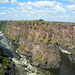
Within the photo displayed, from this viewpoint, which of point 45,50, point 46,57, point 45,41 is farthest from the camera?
point 45,41

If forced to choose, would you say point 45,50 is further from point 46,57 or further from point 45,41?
point 45,41

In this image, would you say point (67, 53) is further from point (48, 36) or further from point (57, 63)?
point (57, 63)

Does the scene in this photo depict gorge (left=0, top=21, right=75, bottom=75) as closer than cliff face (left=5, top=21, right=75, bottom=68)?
Yes

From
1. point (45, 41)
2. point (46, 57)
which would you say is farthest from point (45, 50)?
point (45, 41)

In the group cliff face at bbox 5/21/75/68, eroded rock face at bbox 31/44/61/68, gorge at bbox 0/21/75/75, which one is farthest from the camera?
cliff face at bbox 5/21/75/68

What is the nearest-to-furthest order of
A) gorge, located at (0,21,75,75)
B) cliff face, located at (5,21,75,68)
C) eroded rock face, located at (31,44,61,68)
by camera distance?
gorge, located at (0,21,75,75) < eroded rock face, located at (31,44,61,68) < cliff face, located at (5,21,75,68)

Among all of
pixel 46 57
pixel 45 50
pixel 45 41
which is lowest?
pixel 46 57

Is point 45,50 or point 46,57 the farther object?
point 45,50

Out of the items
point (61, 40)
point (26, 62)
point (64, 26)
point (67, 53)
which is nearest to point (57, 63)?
point (26, 62)
